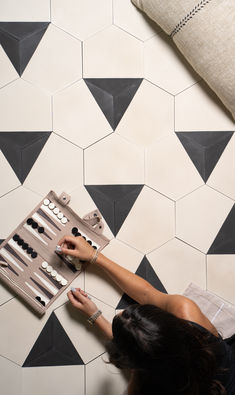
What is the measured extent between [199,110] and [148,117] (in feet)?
0.81

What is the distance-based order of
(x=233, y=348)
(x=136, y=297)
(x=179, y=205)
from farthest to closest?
(x=179, y=205) → (x=136, y=297) → (x=233, y=348)

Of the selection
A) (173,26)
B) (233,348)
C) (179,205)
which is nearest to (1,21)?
(173,26)

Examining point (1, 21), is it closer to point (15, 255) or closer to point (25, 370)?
point (15, 255)

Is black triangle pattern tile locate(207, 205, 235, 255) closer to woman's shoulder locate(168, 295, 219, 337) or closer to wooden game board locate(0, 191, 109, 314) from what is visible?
woman's shoulder locate(168, 295, 219, 337)

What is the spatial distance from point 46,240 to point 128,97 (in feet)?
2.46

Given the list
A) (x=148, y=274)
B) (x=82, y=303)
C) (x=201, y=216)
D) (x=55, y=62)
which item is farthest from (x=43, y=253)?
(x=55, y=62)

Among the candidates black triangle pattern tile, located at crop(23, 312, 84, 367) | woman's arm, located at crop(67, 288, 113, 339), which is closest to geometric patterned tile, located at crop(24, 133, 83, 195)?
woman's arm, located at crop(67, 288, 113, 339)

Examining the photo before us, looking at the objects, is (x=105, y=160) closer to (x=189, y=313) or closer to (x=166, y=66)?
(x=166, y=66)

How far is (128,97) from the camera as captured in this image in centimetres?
173

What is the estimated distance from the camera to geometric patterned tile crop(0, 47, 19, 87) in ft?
5.55

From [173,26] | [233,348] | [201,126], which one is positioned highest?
[173,26]

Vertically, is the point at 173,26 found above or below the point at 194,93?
above

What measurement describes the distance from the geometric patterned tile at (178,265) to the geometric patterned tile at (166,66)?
73 cm

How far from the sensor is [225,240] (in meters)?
1.76
